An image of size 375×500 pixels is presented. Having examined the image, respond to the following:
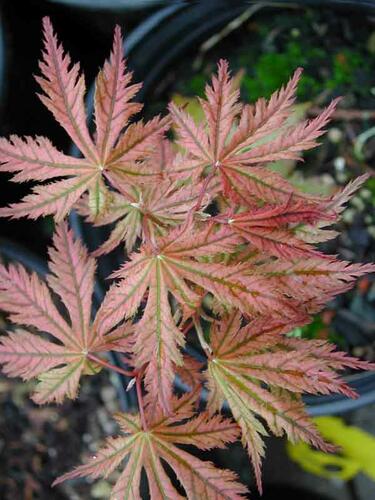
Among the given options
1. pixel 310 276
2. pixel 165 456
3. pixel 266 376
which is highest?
pixel 310 276

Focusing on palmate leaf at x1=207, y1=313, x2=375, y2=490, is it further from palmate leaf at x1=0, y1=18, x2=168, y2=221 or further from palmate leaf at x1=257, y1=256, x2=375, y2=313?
palmate leaf at x1=0, y1=18, x2=168, y2=221

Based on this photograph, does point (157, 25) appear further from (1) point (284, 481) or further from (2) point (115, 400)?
(1) point (284, 481)

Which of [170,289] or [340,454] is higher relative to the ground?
[170,289]

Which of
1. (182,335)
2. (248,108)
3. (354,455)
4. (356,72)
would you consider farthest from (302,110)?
(354,455)

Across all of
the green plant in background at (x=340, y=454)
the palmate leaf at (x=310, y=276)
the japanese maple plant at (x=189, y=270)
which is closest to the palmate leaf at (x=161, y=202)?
the japanese maple plant at (x=189, y=270)

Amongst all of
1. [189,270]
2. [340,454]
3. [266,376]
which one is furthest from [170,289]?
[340,454]

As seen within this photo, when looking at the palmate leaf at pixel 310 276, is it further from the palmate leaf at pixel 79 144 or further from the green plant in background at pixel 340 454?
the green plant in background at pixel 340 454

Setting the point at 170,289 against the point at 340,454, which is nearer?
the point at 170,289

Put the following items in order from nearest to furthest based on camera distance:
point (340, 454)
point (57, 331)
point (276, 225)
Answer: point (276, 225) → point (57, 331) → point (340, 454)

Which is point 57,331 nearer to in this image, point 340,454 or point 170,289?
point 170,289
